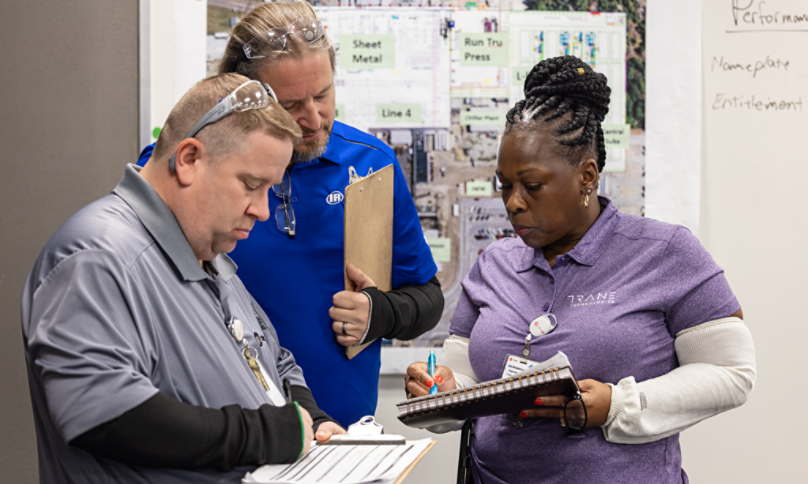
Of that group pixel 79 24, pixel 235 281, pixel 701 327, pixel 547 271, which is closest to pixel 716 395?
pixel 701 327

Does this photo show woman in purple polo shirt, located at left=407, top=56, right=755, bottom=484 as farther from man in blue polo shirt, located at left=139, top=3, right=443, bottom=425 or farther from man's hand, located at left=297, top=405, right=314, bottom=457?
man's hand, located at left=297, top=405, right=314, bottom=457

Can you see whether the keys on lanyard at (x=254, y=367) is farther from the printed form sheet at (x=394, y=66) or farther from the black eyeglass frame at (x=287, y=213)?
the printed form sheet at (x=394, y=66)

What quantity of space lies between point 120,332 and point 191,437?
173 millimetres

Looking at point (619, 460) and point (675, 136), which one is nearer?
point (619, 460)

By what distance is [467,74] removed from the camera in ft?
7.91

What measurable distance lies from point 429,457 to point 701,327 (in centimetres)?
146

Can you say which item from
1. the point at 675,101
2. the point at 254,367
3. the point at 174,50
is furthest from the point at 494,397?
the point at 174,50

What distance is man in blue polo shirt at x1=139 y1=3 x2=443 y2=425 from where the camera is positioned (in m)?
1.44

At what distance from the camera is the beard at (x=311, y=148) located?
4.92ft

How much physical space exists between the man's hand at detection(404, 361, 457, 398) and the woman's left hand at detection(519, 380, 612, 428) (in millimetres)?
263

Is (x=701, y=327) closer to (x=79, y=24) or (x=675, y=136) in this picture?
(x=675, y=136)

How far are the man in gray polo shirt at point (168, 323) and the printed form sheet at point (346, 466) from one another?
1.0 inches

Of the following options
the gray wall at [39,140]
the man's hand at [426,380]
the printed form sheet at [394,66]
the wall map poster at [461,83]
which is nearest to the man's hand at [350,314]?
the man's hand at [426,380]

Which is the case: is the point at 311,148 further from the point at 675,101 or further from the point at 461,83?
the point at 675,101
